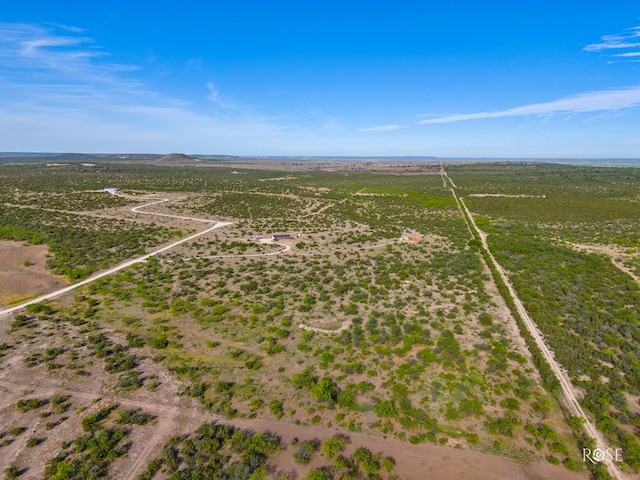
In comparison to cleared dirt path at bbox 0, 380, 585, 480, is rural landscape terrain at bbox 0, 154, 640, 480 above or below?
above

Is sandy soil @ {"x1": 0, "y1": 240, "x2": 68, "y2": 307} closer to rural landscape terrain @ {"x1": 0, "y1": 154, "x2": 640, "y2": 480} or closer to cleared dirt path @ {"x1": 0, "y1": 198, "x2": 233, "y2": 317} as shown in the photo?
rural landscape terrain @ {"x1": 0, "y1": 154, "x2": 640, "y2": 480}

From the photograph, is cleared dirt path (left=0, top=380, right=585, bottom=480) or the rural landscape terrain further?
the rural landscape terrain

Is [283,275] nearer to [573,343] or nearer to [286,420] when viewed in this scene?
[286,420]

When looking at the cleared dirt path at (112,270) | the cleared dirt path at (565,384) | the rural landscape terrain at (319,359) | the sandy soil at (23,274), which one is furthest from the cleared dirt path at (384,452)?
the sandy soil at (23,274)

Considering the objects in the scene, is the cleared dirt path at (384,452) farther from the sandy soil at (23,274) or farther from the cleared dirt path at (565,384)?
the sandy soil at (23,274)

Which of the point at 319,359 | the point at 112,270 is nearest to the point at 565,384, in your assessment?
the point at 319,359

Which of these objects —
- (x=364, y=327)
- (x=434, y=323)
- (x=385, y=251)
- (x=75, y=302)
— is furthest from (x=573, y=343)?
(x=75, y=302)

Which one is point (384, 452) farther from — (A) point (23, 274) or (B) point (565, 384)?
(A) point (23, 274)

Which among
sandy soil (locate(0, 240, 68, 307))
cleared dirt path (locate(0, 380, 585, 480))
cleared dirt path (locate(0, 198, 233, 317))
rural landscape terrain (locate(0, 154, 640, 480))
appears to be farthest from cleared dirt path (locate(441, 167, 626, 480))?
sandy soil (locate(0, 240, 68, 307))

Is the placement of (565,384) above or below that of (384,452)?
above
